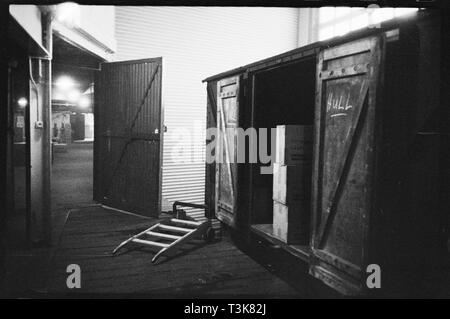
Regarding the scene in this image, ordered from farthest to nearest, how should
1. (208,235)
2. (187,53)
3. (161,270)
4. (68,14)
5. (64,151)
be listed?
1. (64,151)
2. (187,53)
3. (68,14)
4. (208,235)
5. (161,270)

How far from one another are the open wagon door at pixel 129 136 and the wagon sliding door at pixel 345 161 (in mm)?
4116

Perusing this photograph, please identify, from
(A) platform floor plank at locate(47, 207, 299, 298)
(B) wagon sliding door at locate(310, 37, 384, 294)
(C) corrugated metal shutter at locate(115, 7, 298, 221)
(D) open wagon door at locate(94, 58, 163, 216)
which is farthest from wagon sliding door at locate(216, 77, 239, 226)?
(C) corrugated metal shutter at locate(115, 7, 298, 221)

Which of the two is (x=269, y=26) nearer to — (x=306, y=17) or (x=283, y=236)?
(x=306, y=17)

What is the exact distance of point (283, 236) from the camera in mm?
5371

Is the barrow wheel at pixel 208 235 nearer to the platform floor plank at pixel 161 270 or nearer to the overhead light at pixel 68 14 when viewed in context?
the platform floor plank at pixel 161 270

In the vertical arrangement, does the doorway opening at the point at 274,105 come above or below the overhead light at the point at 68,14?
below

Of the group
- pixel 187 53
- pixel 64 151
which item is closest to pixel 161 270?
pixel 187 53

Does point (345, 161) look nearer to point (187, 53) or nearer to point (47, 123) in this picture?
point (47, 123)

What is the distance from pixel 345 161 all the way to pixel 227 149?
3.03 metres

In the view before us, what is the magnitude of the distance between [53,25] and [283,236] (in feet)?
16.1

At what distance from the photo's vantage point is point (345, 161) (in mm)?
4059

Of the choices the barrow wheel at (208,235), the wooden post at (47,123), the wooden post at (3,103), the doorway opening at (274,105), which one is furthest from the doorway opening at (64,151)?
the barrow wheel at (208,235)

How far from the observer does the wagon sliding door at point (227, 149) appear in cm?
652
